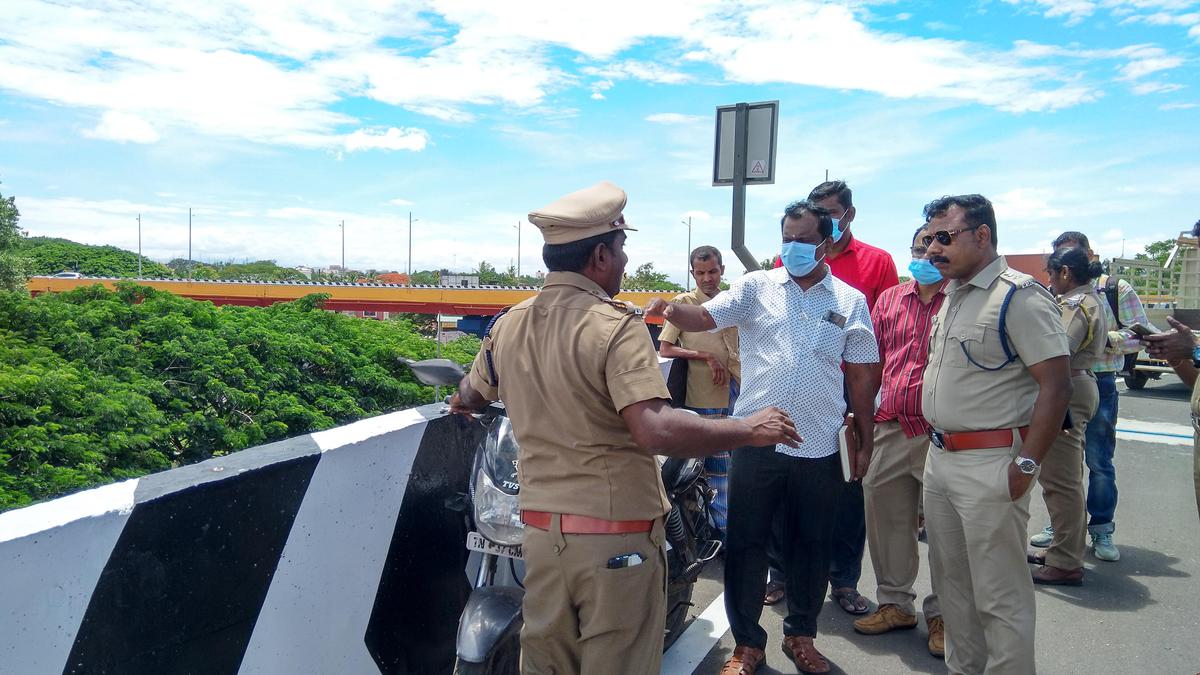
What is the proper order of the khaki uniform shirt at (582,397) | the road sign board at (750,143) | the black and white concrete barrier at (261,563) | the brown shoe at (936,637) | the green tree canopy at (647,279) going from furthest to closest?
the green tree canopy at (647,279)
the road sign board at (750,143)
the brown shoe at (936,637)
the khaki uniform shirt at (582,397)
the black and white concrete barrier at (261,563)

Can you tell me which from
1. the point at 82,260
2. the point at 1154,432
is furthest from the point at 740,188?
the point at 82,260

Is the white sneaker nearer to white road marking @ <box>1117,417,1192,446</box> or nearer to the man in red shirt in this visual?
the man in red shirt

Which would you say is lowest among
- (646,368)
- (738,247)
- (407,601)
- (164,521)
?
(407,601)

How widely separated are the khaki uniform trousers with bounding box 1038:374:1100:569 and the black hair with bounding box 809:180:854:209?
1721mm

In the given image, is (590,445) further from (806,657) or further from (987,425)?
(806,657)

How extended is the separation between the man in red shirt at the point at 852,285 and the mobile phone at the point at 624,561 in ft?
7.66

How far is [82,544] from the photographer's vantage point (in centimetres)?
196

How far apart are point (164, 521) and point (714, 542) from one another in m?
2.34

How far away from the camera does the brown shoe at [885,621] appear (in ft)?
13.9

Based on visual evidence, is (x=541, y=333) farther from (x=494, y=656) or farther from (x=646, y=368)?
(x=494, y=656)

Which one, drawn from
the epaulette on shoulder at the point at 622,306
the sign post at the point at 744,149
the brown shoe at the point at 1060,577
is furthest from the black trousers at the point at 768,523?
the sign post at the point at 744,149

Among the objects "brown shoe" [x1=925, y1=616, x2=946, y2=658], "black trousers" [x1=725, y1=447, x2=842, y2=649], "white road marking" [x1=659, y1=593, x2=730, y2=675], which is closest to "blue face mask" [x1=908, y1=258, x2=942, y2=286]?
"black trousers" [x1=725, y1=447, x2=842, y2=649]

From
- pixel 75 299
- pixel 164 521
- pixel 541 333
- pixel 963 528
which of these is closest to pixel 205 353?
pixel 75 299

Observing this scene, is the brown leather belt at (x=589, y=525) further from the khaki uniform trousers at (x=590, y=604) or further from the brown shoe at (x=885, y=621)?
the brown shoe at (x=885, y=621)
